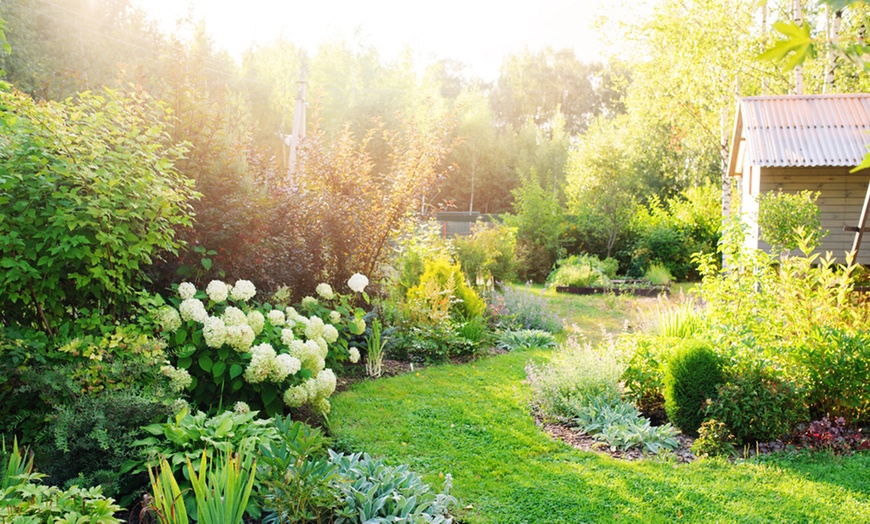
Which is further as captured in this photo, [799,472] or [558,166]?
[558,166]

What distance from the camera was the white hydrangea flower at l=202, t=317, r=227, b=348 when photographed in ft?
13.0

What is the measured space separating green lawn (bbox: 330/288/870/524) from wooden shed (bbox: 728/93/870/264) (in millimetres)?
7283

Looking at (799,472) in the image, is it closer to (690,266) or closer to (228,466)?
(228,466)

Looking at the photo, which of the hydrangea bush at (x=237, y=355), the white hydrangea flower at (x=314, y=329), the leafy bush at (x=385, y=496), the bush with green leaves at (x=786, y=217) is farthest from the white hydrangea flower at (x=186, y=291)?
the bush with green leaves at (x=786, y=217)

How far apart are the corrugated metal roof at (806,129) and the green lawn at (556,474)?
23.1 feet

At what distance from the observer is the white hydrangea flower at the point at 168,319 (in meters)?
3.94

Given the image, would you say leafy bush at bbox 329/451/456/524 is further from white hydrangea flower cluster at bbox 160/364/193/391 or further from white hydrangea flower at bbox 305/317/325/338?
white hydrangea flower at bbox 305/317/325/338

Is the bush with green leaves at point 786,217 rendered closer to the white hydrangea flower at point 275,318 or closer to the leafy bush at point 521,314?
the leafy bush at point 521,314

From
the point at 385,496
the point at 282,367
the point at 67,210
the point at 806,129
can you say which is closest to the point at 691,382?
the point at 385,496

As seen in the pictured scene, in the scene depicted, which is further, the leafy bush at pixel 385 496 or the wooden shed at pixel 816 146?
the wooden shed at pixel 816 146

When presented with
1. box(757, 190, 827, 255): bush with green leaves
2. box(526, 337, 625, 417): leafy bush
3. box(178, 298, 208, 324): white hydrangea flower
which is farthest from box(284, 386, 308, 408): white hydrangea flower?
box(757, 190, 827, 255): bush with green leaves

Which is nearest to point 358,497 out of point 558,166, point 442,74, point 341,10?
point 558,166

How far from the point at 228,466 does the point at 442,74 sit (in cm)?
4345

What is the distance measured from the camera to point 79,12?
805 inches
